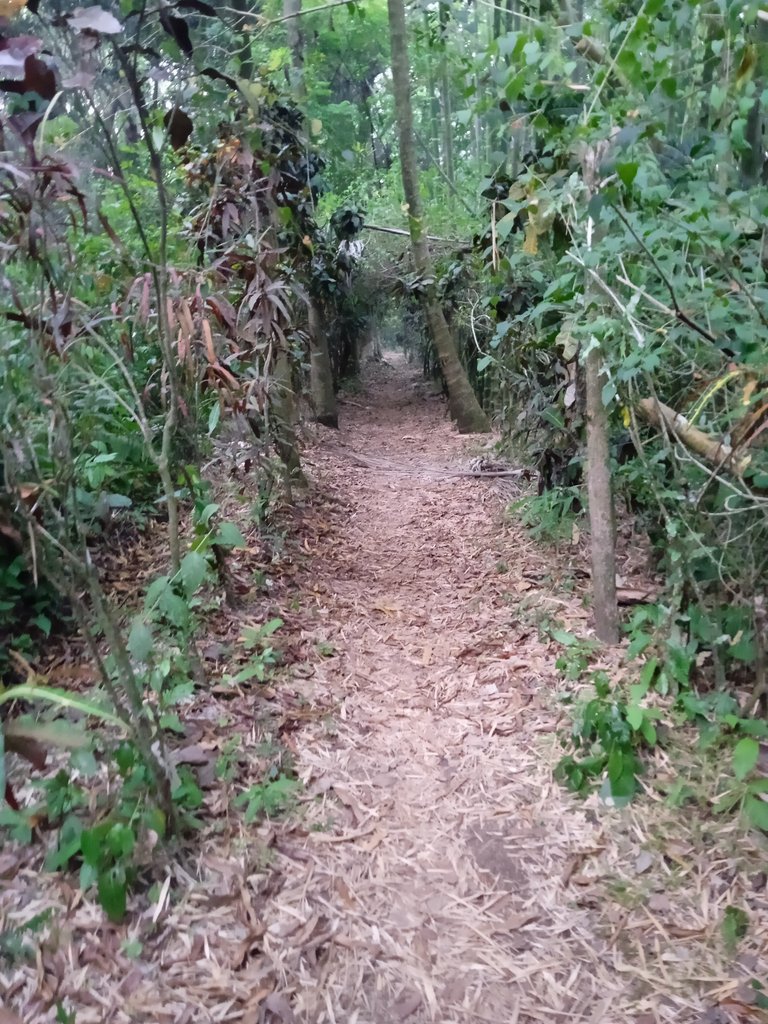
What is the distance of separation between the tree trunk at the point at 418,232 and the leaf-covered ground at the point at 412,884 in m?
5.72

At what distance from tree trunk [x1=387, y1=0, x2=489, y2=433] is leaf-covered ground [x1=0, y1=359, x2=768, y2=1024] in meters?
5.72

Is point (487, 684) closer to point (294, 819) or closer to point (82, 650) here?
point (294, 819)

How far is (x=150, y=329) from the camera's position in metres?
3.26

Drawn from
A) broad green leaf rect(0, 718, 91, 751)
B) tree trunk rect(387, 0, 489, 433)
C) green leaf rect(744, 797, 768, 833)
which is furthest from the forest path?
tree trunk rect(387, 0, 489, 433)

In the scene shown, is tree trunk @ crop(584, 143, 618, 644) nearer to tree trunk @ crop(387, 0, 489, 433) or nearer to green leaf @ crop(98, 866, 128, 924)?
green leaf @ crop(98, 866, 128, 924)

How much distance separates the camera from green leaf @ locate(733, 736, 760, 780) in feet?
7.21

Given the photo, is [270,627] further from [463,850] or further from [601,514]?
[601,514]

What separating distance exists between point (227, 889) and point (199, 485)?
5.47 feet

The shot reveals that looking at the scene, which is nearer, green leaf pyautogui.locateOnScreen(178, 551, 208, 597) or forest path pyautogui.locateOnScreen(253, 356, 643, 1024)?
forest path pyautogui.locateOnScreen(253, 356, 643, 1024)

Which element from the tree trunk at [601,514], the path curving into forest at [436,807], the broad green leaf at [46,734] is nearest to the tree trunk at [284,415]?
the path curving into forest at [436,807]

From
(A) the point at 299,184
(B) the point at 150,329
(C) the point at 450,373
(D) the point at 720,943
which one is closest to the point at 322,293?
(C) the point at 450,373

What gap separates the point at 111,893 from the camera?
1861 millimetres

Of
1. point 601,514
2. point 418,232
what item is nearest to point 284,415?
point 601,514

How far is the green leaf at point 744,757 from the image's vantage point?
2.20 metres
